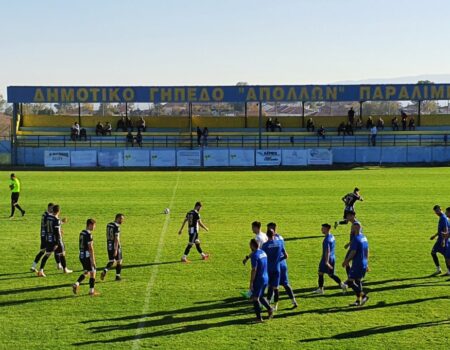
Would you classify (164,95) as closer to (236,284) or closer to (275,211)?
(275,211)

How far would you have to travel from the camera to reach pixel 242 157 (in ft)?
169

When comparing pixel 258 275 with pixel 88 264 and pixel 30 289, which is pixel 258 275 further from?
pixel 30 289

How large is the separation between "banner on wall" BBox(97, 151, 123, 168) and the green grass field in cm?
1748

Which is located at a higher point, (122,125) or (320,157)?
(122,125)

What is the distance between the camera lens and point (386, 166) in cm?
5078

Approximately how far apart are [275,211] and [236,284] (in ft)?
39.6

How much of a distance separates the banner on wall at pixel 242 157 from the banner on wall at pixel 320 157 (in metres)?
4.97

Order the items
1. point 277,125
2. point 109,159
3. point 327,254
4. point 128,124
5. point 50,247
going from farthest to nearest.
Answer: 1. point 277,125
2. point 128,124
3. point 109,159
4. point 50,247
5. point 327,254

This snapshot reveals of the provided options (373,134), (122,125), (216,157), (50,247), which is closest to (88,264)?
(50,247)

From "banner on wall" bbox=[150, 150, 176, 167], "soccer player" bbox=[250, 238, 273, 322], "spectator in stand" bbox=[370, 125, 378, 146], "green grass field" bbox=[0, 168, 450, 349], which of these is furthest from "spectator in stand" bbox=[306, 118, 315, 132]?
"soccer player" bbox=[250, 238, 273, 322]

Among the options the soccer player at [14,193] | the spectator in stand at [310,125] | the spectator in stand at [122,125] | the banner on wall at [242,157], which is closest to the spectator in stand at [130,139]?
the spectator in stand at [122,125]

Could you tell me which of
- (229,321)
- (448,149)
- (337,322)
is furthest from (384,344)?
(448,149)

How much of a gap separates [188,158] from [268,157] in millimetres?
6845

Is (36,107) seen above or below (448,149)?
above
